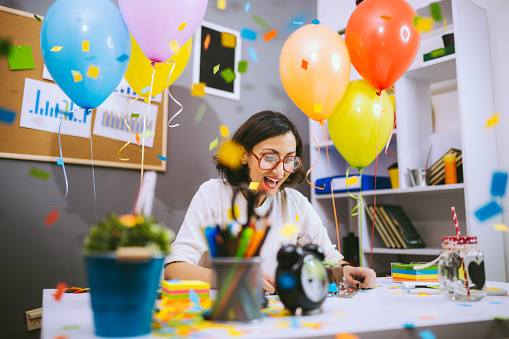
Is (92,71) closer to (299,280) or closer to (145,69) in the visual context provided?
(145,69)

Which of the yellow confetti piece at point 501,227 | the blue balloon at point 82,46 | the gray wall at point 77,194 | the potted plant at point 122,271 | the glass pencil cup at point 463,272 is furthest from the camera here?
the yellow confetti piece at point 501,227

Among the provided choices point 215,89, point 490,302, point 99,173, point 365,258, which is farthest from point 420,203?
point 99,173

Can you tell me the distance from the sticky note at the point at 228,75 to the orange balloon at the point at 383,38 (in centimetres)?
112

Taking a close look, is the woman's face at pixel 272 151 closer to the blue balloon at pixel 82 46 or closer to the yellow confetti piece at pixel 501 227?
the blue balloon at pixel 82 46

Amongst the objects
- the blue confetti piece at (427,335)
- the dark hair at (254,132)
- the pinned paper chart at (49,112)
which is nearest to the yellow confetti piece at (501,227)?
the dark hair at (254,132)

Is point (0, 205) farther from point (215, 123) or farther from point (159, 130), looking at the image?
point (215, 123)

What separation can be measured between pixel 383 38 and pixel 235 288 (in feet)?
4.13

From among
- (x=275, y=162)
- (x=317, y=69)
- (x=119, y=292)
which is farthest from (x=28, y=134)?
(x=119, y=292)

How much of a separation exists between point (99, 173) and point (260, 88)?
50.9 inches

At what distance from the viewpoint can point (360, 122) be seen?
172cm

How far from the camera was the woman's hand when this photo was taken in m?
1.25

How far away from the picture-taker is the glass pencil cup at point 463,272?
1.00 metres

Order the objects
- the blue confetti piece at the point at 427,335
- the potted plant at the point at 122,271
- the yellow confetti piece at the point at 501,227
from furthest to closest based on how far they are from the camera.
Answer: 1. the yellow confetti piece at the point at 501,227
2. the blue confetti piece at the point at 427,335
3. the potted plant at the point at 122,271

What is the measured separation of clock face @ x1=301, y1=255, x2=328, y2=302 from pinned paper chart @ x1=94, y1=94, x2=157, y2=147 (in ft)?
4.75
